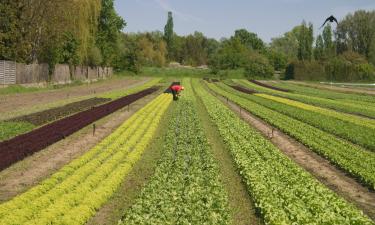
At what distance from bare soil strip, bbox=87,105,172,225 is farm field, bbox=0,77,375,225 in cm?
4

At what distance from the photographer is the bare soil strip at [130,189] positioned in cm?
1230

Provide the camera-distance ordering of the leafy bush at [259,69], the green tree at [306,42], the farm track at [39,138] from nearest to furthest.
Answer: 1. the farm track at [39,138]
2. the leafy bush at [259,69]
3. the green tree at [306,42]

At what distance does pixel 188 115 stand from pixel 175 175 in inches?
687

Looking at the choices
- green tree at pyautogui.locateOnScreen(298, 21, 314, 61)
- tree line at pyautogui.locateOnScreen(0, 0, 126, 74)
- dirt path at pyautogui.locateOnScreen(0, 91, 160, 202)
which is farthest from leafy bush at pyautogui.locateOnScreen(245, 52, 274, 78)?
dirt path at pyautogui.locateOnScreen(0, 91, 160, 202)

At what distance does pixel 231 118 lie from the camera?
31.8m

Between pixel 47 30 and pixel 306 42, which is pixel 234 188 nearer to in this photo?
pixel 47 30

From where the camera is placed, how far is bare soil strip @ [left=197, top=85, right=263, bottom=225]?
12.6 meters

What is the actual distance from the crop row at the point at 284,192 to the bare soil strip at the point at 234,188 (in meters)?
0.23

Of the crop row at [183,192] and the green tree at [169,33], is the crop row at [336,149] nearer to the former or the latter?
the crop row at [183,192]

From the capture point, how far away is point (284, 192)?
46.0 ft

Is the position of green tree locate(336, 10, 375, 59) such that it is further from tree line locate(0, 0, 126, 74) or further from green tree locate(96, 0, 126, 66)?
tree line locate(0, 0, 126, 74)

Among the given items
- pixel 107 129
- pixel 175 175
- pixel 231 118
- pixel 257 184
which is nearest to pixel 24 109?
pixel 107 129

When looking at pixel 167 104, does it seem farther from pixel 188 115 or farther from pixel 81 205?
pixel 81 205

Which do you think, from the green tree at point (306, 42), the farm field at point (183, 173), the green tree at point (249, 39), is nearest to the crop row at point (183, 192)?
the farm field at point (183, 173)
